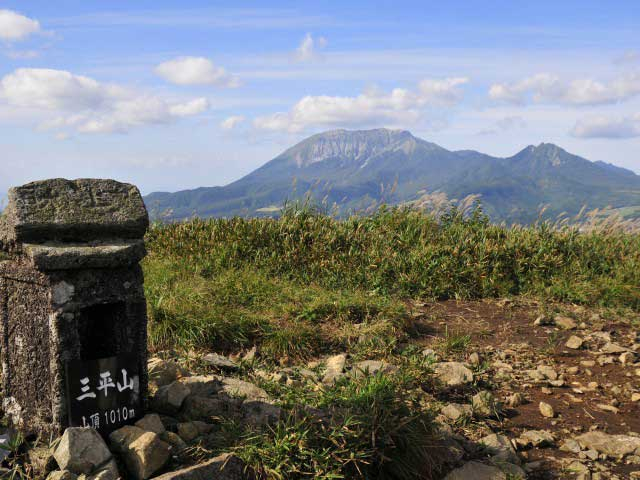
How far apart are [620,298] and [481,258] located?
6.23ft

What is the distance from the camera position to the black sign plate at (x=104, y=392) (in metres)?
3.29

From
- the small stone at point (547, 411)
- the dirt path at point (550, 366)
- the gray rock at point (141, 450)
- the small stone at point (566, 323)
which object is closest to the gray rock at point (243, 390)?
the gray rock at point (141, 450)

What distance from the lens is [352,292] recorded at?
24.5 ft

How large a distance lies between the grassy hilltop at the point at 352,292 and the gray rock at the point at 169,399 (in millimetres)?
460

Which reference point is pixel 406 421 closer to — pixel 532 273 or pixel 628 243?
pixel 532 273

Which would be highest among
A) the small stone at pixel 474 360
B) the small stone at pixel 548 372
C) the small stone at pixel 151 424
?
the small stone at pixel 151 424

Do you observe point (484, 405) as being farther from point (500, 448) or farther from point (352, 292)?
point (352, 292)

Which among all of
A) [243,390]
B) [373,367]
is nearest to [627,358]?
[373,367]

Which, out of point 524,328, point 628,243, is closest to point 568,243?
point 628,243

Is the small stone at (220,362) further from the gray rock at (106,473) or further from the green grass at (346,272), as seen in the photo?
the gray rock at (106,473)

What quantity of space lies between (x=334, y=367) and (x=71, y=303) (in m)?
2.70

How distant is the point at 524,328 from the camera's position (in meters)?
7.02

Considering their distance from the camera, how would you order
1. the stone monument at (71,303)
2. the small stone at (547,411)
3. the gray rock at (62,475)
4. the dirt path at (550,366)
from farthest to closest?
the small stone at (547,411)
the dirt path at (550,366)
the stone monument at (71,303)
the gray rock at (62,475)

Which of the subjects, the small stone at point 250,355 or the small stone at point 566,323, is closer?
the small stone at point 250,355
